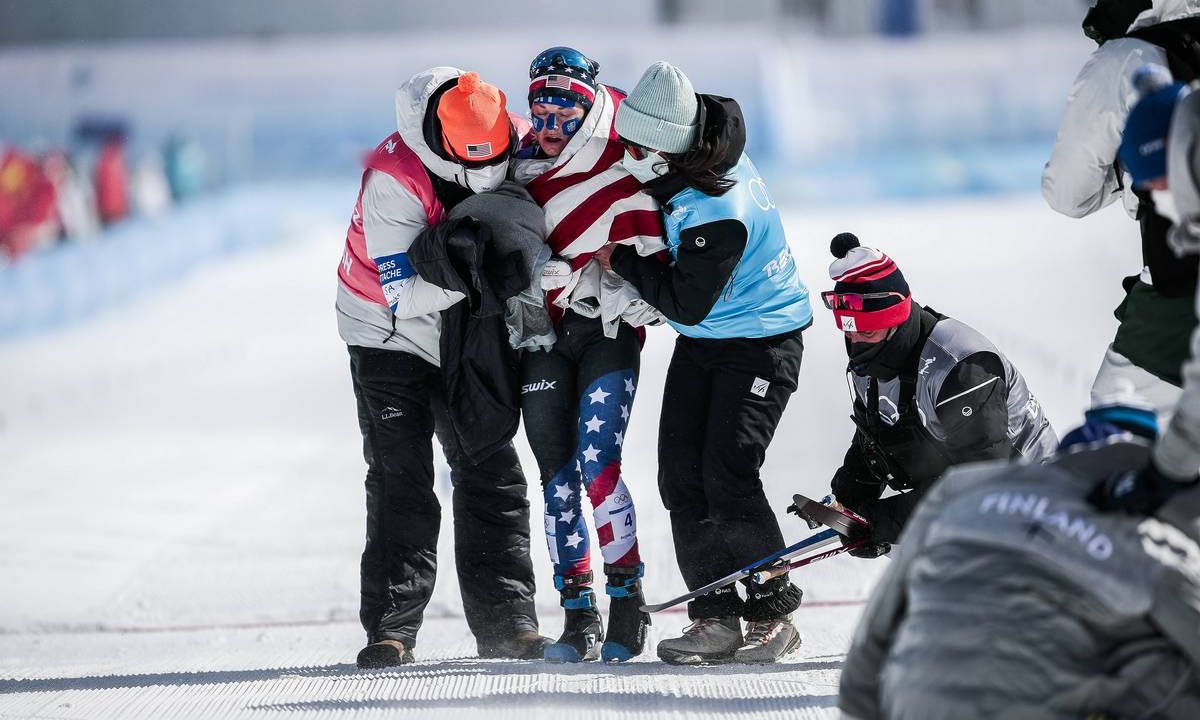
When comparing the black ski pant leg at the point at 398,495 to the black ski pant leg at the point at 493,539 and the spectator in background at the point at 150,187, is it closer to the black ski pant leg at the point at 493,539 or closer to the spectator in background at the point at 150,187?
the black ski pant leg at the point at 493,539

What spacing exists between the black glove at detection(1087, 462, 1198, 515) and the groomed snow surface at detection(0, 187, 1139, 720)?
3.29 ft

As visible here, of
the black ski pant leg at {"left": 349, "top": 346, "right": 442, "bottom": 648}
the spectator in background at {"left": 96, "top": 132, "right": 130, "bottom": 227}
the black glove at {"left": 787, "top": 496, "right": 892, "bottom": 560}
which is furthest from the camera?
the spectator in background at {"left": 96, "top": 132, "right": 130, "bottom": 227}

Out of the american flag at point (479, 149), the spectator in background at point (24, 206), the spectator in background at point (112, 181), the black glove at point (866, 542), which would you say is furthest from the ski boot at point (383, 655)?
the spectator in background at point (112, 181)

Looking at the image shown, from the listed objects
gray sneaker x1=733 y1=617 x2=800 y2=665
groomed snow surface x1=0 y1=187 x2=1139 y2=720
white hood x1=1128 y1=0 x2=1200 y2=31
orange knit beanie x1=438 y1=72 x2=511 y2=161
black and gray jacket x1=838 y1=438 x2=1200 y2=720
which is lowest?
groomed snow surface x1=0 y1=187 x2=1139 y2=720

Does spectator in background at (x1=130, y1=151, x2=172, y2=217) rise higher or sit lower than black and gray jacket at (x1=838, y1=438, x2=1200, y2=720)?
lower

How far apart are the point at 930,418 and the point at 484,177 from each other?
4.02 feet

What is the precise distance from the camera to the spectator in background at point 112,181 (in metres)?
12.6

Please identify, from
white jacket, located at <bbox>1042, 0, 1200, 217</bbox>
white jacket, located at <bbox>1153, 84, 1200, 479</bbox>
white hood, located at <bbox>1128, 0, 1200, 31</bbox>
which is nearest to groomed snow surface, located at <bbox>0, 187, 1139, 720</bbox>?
white jacket, located at <bbox>1153, 84, 1200, 479</bbox>

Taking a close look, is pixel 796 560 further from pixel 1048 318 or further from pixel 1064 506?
pixel 1048 318

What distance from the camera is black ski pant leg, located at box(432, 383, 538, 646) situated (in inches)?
140

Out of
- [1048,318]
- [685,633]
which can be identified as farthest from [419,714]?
[1048,318]

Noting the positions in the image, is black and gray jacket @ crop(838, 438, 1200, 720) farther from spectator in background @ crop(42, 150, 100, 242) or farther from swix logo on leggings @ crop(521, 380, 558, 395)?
spectator in background @ crop(42, 150, 100, 242)

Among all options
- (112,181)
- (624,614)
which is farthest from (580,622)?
(112,181)

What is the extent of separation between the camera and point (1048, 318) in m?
8.76
